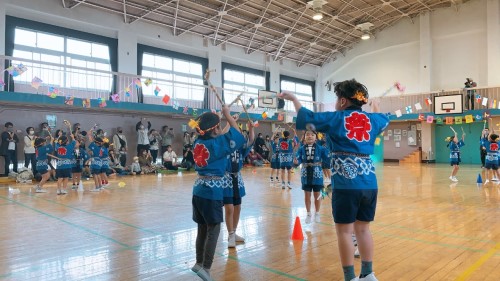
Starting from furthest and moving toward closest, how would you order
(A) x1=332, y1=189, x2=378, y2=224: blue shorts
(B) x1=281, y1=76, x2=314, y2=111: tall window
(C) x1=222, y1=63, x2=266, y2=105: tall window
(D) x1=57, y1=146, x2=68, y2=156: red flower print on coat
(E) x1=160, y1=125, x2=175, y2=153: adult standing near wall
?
(B) x1=281, y1=76, x2=314, y2=111: tall window, (C) x1=222, y1=63, x2=266, y2=105: tall window, (E) x1=160, y1=125, x2=175, y2=153: adult standing near wall, (D) x1=57, y1=146, x2=68, y2=156: red flower print on coat, (A) x1=332, y1=189, x2=378, y2=224: blue shorts

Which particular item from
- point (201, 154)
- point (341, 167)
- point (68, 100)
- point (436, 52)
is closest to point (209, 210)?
point (201, 154)

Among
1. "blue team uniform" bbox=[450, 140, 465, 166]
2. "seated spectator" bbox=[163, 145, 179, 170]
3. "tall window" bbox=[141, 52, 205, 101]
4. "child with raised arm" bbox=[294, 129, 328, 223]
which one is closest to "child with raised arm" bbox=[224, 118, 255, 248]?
"child with raised arm" bbox=[294, 129, 328, 223]

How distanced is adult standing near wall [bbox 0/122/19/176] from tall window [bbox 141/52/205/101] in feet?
20.4

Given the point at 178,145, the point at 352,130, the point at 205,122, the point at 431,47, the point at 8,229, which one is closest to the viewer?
the point at 352,130

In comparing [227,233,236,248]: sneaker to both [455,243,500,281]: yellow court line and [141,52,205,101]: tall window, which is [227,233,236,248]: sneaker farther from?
[141,52,205,101]: tall window

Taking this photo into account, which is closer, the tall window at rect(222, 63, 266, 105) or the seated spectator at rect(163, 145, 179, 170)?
the seated spectator at rect(163, 145, 179, 170)

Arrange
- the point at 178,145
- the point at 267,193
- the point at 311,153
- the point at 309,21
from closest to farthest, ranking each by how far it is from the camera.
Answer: the point at 311,153 < the point at 267,193 < the point at 178,145 < the point at 309,21

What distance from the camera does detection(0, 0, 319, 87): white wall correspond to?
51.2ft

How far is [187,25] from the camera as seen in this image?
67.1ft

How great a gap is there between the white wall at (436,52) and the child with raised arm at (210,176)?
22.4m

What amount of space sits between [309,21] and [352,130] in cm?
2044

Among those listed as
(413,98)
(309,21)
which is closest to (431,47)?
(413,98)

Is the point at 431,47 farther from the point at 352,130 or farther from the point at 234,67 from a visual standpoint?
the point at 352,130

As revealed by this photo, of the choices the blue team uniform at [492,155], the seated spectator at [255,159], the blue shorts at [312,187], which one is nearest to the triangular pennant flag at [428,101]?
the seated spectator at [255,159]
